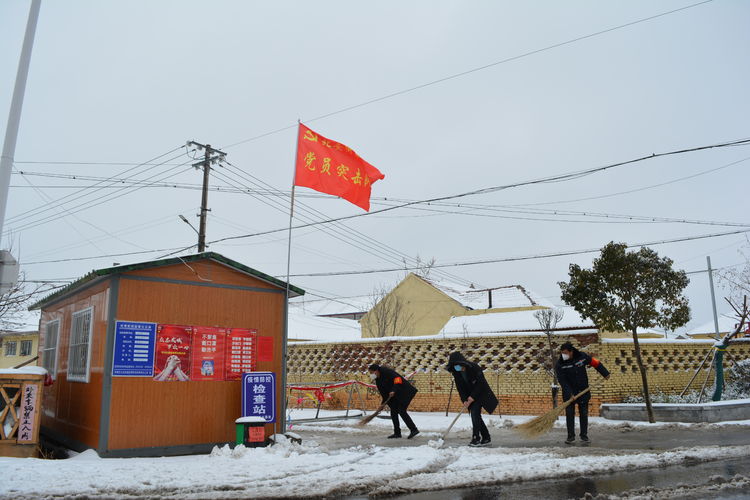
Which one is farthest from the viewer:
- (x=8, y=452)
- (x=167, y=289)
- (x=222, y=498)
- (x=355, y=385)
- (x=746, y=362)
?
(x=355, y=385)

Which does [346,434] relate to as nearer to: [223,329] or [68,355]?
[223,329]

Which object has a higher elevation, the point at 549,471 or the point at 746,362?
the point at 746,362

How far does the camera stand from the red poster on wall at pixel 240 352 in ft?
33.7

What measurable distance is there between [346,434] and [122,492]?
6.76 m

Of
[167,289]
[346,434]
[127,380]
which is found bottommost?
[346,434]

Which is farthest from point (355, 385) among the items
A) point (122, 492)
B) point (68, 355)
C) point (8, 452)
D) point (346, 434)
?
point (122, 492)

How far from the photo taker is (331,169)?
12.2m

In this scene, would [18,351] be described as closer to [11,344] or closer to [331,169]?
[11,344]

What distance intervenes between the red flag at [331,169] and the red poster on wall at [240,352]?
3071 millimetres

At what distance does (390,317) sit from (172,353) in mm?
29643

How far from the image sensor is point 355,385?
58.7ft

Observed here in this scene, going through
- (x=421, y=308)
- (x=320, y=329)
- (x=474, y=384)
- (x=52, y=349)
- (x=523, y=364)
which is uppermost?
(x=421, y=308)

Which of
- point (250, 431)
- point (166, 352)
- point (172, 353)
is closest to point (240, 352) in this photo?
point (172, 353)

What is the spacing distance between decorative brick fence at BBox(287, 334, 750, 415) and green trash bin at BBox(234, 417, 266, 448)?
808cm
